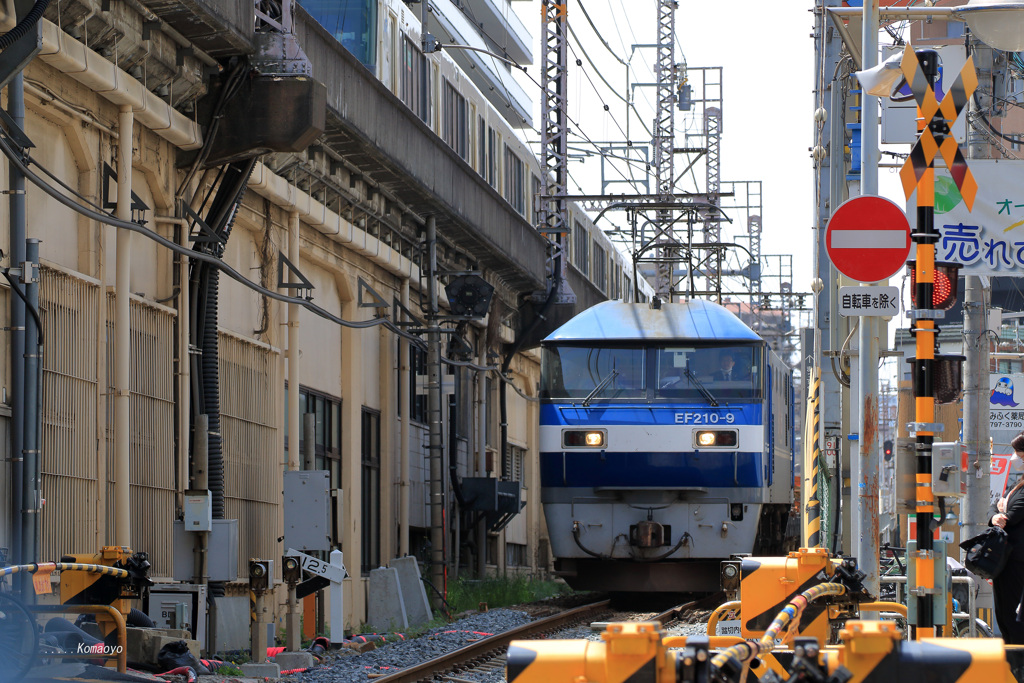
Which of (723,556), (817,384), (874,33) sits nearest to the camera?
(874,33)

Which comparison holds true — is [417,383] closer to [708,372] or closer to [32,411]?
[708,372]

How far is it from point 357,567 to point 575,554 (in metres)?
2.57

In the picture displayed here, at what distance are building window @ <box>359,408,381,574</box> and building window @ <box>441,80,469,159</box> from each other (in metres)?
4.62

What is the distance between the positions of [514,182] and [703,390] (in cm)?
994

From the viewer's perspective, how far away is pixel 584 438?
17.2 m

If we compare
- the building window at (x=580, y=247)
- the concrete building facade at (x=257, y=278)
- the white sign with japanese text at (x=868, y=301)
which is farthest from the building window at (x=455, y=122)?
the white sign with japanese text at (x=868, y=301)

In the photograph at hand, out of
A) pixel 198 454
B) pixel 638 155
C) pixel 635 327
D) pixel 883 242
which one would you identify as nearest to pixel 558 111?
pixel 635 327

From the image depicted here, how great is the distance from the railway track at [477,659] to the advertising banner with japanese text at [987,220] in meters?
4.89

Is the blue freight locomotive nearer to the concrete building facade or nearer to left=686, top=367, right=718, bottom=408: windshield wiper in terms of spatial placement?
left=686, top=367, right=718, bottom=408: windshield wiper

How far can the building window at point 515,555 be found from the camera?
27.4 m

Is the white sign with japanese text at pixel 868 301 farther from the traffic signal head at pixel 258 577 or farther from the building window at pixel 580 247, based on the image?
the building window at pixel 580 247

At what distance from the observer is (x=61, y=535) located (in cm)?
1024

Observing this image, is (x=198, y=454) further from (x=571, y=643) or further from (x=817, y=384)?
(x=571, y=643)

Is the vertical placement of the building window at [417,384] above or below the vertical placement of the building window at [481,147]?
below
